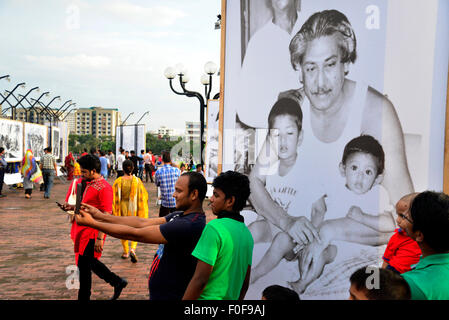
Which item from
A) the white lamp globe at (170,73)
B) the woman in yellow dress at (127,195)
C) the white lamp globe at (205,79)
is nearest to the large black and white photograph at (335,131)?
the woman in yellow dress at (127,195)

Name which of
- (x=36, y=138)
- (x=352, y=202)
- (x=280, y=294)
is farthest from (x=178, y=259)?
(x=36, y=138)

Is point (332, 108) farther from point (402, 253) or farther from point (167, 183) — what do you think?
point (167, 183)

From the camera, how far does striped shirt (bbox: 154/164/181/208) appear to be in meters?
8.01

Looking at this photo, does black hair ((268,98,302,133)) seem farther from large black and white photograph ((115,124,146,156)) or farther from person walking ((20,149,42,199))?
large black and white photograph ((115,124,146,156))

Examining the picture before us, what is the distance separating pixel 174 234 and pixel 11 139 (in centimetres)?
1905

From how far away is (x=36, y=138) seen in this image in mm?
22969

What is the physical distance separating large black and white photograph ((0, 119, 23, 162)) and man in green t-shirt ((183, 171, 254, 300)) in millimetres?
18009

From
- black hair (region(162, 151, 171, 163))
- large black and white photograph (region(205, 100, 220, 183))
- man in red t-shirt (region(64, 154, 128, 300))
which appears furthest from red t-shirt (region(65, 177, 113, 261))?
large black and white photograph (region(205, 100, 220, 183))

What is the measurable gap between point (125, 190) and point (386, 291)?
6.32 meters

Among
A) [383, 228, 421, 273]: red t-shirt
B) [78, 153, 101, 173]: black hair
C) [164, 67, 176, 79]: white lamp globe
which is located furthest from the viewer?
[164, 67, 176, 79]: white lamp globe

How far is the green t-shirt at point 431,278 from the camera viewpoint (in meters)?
1.61

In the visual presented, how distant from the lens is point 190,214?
2.65 metres

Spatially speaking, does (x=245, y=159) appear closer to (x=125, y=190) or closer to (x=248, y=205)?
(x=248, y=205)
